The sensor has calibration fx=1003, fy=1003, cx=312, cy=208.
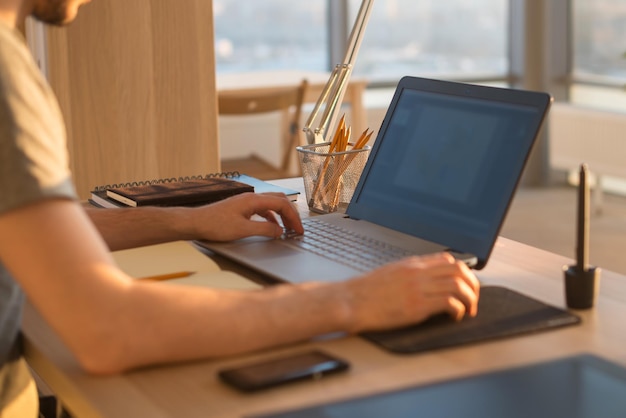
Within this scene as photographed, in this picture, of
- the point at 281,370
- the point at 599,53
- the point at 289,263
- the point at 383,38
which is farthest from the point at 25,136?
the point at 599,53

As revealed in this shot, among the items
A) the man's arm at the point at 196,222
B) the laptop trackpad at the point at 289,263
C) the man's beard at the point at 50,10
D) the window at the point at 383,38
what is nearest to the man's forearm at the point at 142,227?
the man's arm at the point at 196,222

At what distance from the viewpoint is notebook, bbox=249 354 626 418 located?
946 millimetres

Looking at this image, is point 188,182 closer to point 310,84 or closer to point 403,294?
point 403,294

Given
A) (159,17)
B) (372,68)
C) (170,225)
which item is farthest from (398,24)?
(170,225)

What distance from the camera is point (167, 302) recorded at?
1.07 meters

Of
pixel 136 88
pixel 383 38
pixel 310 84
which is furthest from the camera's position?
pixel 383 38

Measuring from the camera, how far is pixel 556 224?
5281 mm

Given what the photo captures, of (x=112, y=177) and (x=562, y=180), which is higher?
(x=112, y=177)

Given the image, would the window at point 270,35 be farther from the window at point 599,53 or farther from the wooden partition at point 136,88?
the wooden partition at point 136,88

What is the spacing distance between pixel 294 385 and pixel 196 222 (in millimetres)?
583

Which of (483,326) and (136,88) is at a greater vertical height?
Result: (136,88)

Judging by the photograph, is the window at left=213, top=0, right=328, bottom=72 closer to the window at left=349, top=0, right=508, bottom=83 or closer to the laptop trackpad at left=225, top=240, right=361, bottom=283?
the window at left=349, top=0, right=508, bottom=83

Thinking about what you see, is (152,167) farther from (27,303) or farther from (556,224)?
(556,224)

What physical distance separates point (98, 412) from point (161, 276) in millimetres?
378
